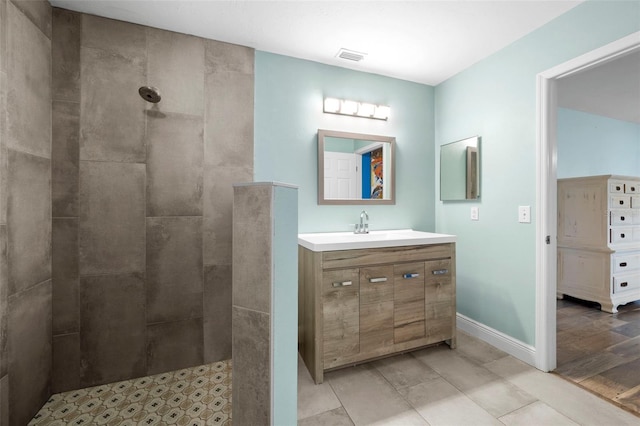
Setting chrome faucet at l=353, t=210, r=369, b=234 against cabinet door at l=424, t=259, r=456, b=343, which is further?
chrome faucet at l=353, t=210, r=369, b=234

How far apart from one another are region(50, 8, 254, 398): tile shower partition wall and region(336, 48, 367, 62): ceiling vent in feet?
2.26

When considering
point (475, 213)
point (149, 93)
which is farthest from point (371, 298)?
point (149, 93)

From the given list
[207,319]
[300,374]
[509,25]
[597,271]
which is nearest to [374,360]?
[300,374]

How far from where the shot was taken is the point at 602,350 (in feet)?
7.16

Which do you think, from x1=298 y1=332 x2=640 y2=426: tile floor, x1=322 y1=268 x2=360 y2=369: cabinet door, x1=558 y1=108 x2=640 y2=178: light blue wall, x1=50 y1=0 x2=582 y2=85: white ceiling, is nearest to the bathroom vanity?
x1=322 y1=268 x2=360 y2=369: cabinet door

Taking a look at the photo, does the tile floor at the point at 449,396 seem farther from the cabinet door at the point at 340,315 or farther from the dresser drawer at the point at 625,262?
the dresser drawer at the point at 625,262

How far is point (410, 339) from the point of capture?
204 centimetres

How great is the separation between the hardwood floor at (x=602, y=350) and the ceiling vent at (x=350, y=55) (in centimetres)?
266

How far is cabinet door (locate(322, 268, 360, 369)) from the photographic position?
181cm

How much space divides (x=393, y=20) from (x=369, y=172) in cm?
113

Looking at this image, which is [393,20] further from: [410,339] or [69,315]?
[69,315]

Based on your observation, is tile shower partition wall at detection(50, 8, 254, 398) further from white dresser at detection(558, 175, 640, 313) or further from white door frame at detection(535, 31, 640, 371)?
white dresser at detection(558, 175, 640, 313)

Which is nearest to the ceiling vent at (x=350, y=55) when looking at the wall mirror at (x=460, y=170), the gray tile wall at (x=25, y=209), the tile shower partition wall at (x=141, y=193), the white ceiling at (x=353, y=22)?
the white ceiling at (x=353, y=22)

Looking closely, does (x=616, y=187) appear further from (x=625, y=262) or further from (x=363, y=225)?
(x=363, y=225)
